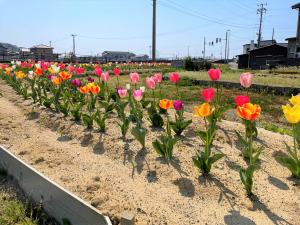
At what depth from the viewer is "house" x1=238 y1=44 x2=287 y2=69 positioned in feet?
104

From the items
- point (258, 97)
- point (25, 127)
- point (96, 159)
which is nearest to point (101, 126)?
point (96, 159)

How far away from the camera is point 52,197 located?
3570 millimetres

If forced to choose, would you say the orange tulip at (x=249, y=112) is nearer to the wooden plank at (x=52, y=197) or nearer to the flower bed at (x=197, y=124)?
the flower bed at (x=197, y=124)

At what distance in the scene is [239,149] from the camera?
458cm

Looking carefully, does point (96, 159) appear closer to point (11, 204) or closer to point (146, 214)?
point (11, 204)

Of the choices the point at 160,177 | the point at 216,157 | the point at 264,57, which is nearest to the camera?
the point at 216,157

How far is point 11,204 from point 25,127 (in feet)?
9.17

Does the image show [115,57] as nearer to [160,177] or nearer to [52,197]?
[160,177]

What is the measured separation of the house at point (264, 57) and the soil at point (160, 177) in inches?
1071

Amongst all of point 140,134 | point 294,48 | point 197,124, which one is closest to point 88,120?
point 140,134

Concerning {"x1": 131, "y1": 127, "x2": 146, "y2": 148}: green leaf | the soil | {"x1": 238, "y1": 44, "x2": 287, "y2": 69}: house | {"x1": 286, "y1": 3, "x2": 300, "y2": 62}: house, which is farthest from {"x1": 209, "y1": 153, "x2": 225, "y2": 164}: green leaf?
{"x1": 238, "y1": 44, "x2": 287, "y2": 69}: house

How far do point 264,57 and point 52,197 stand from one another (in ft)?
109

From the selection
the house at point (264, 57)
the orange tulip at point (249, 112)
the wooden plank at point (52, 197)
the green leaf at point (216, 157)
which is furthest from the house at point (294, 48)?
the wooden plank at point (52, 197)

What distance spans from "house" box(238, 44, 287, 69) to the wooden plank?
28573 millimetres
